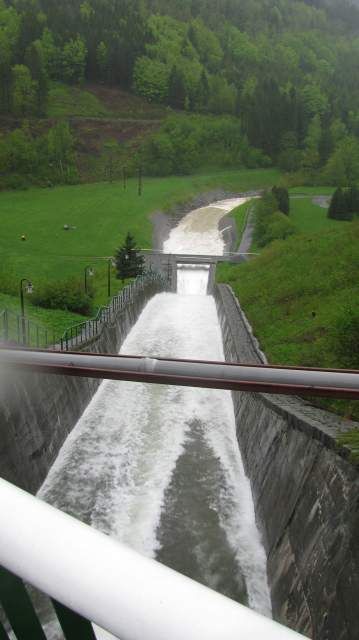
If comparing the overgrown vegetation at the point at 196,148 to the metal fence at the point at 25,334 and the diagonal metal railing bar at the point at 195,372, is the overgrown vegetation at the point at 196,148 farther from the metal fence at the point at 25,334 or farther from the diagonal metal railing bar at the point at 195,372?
the diagonal metal railing bar at the point at 195,372

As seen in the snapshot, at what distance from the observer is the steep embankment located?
13578 millimetres

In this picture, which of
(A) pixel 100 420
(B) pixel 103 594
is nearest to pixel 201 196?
(A) pixel 100 420

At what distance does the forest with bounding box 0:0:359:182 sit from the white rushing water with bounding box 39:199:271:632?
3109 inches

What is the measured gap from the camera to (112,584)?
1110 mm

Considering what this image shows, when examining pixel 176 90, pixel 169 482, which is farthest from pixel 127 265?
pixel 176 90

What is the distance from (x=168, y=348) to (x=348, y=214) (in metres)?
46.7

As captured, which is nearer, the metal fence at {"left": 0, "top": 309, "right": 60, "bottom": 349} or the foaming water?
the metal fence at {"left": 0, "top": 309, "right": 60, "bottom": 349}

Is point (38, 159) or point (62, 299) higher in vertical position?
point (62, 299)

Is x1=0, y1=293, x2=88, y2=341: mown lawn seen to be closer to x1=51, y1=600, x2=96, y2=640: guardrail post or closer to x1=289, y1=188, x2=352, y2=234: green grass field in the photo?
x1=51, y1=600, x2=96, y2=640: guardrail post

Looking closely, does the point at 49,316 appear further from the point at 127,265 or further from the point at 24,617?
the point at 24,617

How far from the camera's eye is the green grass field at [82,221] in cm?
4322

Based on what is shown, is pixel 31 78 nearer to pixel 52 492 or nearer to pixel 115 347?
pixel 115 347

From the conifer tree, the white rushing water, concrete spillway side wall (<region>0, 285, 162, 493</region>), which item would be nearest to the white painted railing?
concrete spillway side wall (<region>0, 285, 162, 493</region>)

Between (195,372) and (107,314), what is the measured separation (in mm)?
18635
